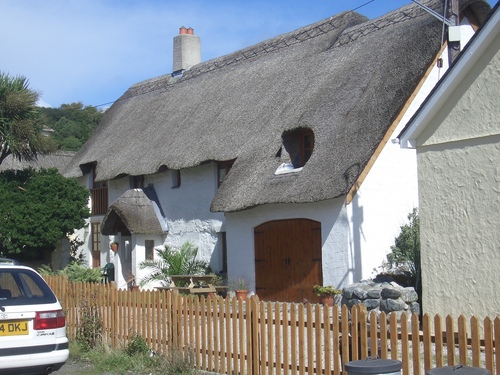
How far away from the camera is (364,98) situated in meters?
16.4

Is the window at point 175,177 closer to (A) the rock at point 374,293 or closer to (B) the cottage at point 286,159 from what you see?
(B) the cottage at point 286,159

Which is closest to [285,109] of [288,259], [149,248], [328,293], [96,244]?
[288,259]

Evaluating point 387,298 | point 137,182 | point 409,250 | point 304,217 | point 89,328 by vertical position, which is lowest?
point 89,328

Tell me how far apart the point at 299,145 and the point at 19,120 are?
10.7 m

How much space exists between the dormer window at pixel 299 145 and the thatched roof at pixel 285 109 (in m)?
0.25

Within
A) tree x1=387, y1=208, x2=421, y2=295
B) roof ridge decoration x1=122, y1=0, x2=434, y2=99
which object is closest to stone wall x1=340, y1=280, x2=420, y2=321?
tree x1=387, y1=208, x2=421, y2=295

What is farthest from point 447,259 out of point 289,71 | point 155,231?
point 155,231

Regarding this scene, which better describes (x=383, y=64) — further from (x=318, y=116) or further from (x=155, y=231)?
(x=155, y=231)

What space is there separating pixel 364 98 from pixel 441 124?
536cm

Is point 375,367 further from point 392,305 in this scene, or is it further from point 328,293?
point 328,293

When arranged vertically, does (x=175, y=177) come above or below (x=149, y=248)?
above

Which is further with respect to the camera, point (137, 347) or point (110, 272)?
point (110, 272)

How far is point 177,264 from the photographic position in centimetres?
1998

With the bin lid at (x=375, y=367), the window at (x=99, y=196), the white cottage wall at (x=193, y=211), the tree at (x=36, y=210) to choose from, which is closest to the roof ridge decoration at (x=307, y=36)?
the window at (x=99, y=196)
